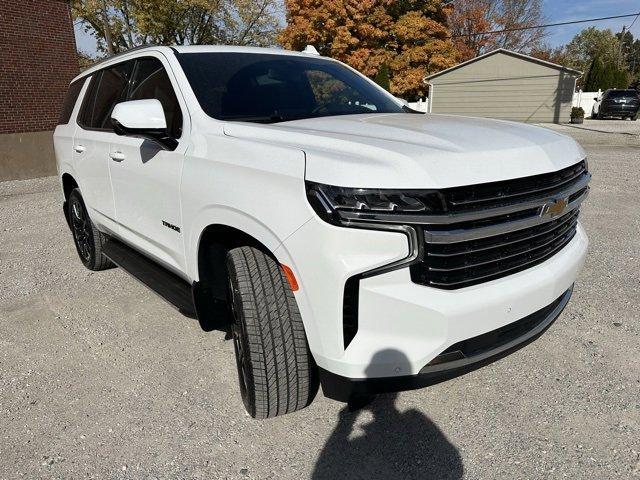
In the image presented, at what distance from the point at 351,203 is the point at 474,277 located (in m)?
0.60

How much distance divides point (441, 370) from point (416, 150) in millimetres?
875

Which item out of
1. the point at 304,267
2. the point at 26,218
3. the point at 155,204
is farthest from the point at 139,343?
the point at 26,218

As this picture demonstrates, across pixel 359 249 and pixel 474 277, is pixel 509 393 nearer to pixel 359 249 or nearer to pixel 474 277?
pixel 474 277

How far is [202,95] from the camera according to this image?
284 centimetres

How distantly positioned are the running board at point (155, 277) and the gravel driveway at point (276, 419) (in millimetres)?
461

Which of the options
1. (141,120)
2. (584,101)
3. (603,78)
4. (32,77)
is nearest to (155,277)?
(141,120)

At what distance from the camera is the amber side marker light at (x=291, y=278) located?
2006 millimetres

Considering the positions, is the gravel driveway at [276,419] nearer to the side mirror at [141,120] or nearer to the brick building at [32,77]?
the side mirror at [141,120]

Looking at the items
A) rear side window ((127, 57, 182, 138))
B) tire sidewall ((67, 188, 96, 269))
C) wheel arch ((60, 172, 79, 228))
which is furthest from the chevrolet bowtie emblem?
wheel arch ((60, 172, 79, 228))

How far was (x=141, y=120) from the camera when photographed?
2.59m

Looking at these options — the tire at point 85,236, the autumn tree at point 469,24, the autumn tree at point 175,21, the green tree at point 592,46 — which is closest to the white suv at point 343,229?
the tire at point 85,236

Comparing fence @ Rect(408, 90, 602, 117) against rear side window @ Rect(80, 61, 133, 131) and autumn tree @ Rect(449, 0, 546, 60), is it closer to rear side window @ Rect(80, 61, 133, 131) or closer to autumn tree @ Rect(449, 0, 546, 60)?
autumn tree @ Rect(449, 0, 546, 60)

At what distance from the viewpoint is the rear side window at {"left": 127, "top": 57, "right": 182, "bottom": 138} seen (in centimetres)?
291

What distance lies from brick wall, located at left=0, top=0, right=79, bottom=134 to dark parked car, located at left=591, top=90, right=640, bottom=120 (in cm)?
2674
